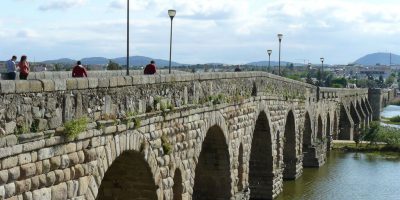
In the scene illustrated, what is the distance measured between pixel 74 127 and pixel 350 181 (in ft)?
78.5

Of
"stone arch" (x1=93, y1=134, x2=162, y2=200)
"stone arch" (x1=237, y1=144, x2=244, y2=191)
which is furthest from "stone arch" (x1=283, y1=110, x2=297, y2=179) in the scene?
"stone arch" (x1=93, y1=134, x2=162, y2=200)

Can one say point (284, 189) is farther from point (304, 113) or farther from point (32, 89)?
point (32, 89)

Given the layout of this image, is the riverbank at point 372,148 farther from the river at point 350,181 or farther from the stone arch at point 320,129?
the stone arch at point 320,129

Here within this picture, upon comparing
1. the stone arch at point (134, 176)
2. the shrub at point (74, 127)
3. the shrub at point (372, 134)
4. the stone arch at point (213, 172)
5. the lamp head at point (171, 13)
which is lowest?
the shrub at point (372, 134)

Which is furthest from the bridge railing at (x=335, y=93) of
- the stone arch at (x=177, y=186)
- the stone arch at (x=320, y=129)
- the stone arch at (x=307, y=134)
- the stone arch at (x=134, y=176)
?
the stone arch at (x=134, y=176)

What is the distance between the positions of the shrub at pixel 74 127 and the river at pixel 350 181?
723 inches

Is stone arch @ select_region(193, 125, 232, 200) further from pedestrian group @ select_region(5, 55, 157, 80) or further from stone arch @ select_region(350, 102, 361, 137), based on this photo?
stone arch @ select_region(350, 102, 361, 137)

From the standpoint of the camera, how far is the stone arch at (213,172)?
19.3 metres

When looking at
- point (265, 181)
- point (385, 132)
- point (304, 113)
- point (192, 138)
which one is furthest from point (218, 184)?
point (385, 132)

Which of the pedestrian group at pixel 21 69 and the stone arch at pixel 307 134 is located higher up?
the pedestrian group at pixel 21 69

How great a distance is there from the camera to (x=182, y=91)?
595 inches

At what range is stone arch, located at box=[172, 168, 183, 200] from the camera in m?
14.9

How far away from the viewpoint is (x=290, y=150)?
3225 cm

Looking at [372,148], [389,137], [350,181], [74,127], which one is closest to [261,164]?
[350,181]
